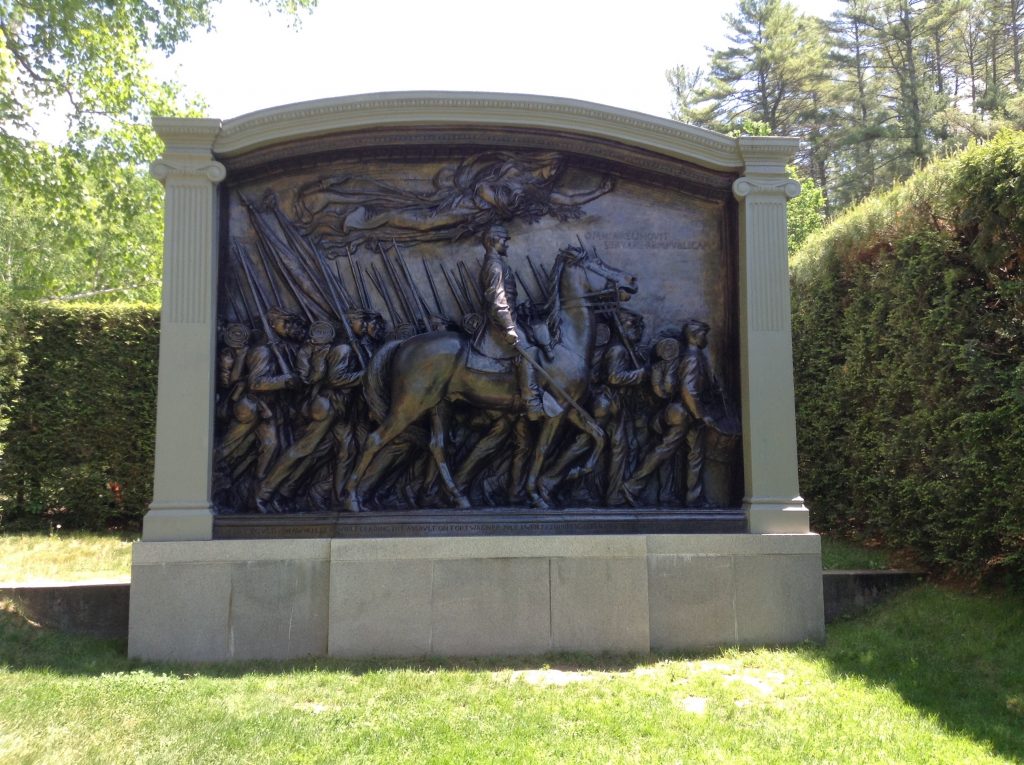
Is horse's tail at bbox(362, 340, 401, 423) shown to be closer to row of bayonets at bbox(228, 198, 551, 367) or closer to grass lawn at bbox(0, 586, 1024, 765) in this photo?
row of bayonets at bbox(228, 198, 551, 367)

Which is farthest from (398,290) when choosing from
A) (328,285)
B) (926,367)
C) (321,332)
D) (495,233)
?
(926,367)

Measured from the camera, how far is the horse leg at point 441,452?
877 centimetres

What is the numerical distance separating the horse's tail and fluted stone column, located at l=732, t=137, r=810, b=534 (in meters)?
3.86

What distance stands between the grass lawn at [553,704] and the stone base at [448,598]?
0.27 meters

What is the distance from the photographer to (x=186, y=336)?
851cm

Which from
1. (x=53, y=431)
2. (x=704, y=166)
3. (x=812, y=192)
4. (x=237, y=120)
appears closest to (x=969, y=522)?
(x=704, y=166)

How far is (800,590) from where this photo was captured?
28.1 ft

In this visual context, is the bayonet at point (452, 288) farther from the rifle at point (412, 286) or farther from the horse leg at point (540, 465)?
the horse leg at point (540, 465)

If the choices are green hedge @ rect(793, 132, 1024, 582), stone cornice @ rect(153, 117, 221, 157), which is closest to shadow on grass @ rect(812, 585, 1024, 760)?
green hedge @ rect(793, 132, 1024, 582)

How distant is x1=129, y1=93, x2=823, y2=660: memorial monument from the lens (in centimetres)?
820

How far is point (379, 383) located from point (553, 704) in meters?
3.76

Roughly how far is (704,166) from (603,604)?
492cm

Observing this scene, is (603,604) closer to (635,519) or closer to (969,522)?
(635,519)

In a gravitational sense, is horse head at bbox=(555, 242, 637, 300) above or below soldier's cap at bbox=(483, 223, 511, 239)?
below
